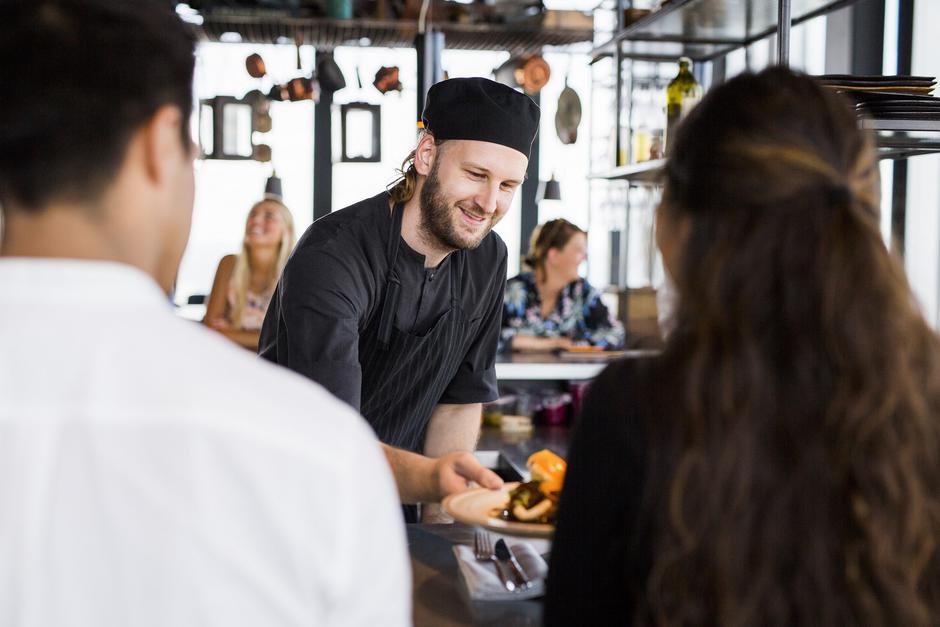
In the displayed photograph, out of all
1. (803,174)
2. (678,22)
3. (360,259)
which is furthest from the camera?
(678,22)

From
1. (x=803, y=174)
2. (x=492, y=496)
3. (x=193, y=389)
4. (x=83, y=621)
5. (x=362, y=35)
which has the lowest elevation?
(x=492, y=496)

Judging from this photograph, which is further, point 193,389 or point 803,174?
point 803,174

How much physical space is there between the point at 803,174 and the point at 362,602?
52 cm

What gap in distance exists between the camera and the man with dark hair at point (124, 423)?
0.66m

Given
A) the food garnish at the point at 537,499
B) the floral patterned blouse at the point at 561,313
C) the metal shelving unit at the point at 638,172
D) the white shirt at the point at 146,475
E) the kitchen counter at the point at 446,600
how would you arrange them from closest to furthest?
the white shirt at the point at 146,475 → the kitchen counter at the point at 446,600 → the food garnish at the point at 537,499 → the metal shelving unit at the point at 638,172 → the floral patterned blouse at the point at 561,313

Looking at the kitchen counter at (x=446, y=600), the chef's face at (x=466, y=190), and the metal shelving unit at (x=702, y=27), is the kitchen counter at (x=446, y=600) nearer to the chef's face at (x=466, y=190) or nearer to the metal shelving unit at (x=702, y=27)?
the chef's face at (x=466, y=190)

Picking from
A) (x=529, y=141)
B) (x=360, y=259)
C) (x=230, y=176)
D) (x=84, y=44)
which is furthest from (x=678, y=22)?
(x=230, y=176)

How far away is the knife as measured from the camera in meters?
1.33

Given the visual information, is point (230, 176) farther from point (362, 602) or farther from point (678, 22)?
point (362, 602)

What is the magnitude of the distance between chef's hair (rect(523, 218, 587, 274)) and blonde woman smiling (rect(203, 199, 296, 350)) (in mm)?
1286

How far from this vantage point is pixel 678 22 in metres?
3.66

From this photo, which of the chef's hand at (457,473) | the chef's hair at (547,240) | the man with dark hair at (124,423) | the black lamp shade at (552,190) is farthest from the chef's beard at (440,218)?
the black lamp shade at (552,190)

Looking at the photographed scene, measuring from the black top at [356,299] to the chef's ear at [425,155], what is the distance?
0.34ft

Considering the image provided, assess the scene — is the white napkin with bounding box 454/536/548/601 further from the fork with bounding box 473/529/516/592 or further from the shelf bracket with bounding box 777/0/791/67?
the shelf bracket with bounding box 777/0/791/67
